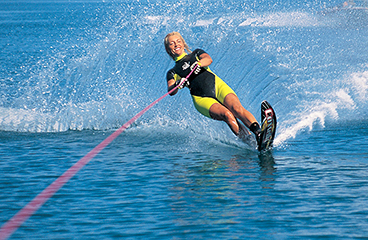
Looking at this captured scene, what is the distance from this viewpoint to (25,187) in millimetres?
5551

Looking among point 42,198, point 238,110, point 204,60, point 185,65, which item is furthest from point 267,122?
point 42,198

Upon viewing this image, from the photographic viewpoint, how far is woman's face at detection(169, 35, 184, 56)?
21.2 feet

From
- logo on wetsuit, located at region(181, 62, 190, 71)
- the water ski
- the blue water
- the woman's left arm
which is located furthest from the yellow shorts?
the blue water

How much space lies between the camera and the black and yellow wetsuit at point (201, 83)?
6512 millimetres

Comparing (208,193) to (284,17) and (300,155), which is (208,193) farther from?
(284,17)

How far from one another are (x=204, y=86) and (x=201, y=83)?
0.05m

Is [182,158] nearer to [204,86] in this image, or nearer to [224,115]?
[224,115]

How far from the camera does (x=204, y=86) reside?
6559mm

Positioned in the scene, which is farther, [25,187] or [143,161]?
[143,161]

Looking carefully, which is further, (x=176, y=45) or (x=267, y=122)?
(x=176, y=45)

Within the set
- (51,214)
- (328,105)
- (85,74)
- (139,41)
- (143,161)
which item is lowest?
(51,214)

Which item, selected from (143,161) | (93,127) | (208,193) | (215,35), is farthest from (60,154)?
(215,35)

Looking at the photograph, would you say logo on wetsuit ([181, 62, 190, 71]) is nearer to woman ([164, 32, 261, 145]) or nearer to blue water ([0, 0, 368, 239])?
woman ([164, 32, 261, 145])

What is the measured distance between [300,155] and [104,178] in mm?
2372
